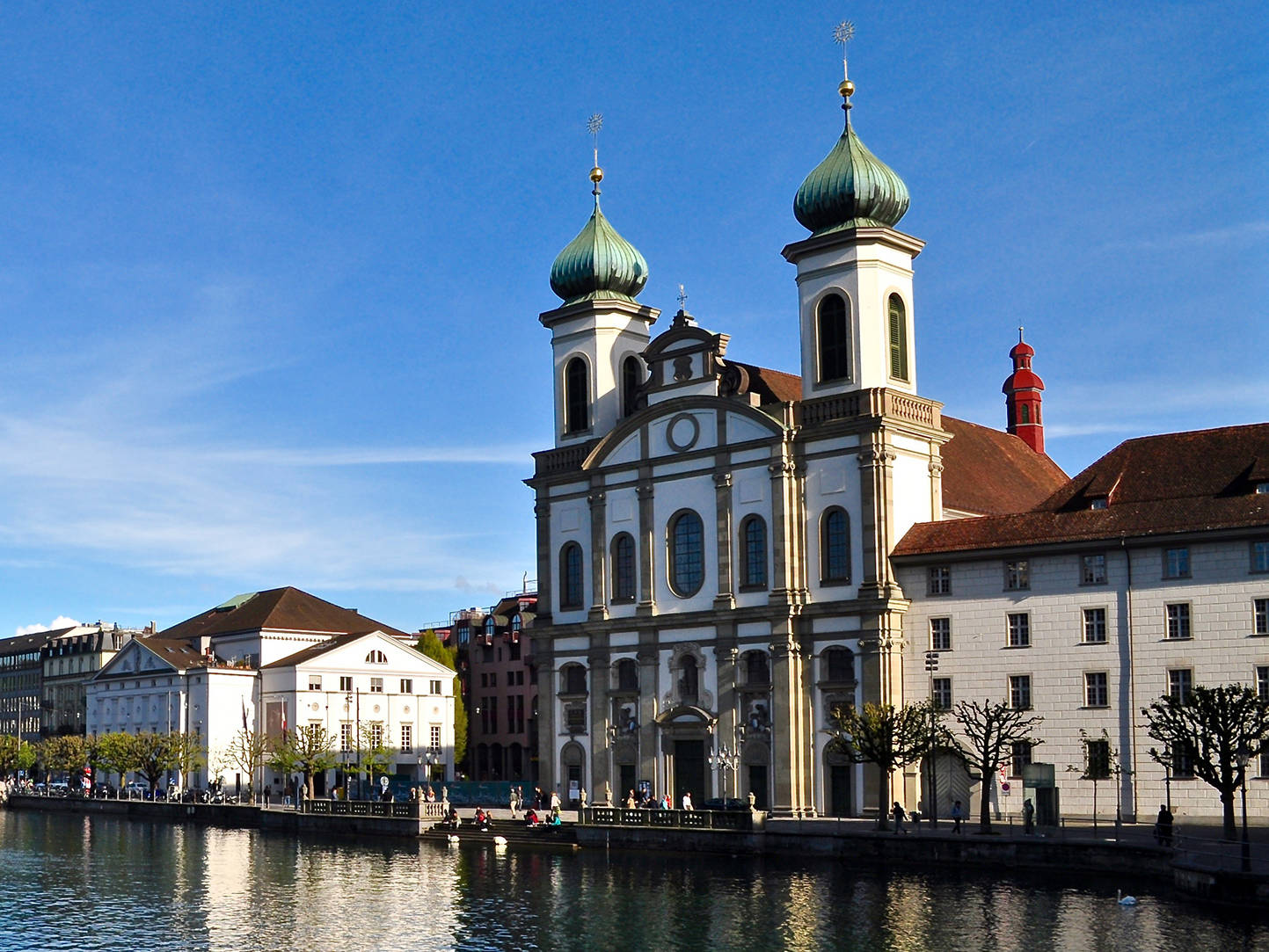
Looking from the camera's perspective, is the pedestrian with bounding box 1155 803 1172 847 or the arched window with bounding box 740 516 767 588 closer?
the pedestrian with bounding box 1155 803 1172 847

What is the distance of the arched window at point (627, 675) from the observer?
77.1 metres

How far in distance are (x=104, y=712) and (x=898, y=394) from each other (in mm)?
78363

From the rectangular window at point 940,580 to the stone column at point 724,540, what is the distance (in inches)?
365

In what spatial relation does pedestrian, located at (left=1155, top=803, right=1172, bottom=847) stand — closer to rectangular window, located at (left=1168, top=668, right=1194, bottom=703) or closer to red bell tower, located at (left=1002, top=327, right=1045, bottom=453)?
rectangular window, located at (left=1168, top=668, right=1194, bottom=703)

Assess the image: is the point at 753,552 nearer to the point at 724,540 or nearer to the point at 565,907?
the point at 724,540

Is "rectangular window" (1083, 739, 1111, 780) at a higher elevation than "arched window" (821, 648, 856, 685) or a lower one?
lower

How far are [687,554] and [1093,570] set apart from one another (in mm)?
19184

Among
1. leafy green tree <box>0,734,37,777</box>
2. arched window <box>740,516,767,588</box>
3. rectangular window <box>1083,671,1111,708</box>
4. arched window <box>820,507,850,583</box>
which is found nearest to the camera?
rectangular window <box>1083,671,1111,708</box>

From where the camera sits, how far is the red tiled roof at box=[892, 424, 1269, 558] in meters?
60.7

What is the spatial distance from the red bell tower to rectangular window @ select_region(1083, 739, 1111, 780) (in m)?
40.5

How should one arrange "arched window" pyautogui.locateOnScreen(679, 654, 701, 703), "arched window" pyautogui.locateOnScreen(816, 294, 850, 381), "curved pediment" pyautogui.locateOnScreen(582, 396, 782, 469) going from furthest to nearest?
"arched window" pyautogui.locateOnScreen(679, 654, 701, 703) → "curved pediment" pyautogui.locateOnScreen(582, 396, 782, 469) → "arched window" pyautogui.locateOnScreen(816, 294, 850, 381)

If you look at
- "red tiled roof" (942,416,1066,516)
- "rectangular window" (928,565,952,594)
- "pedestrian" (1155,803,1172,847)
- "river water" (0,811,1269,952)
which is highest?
"red tiled roof" (942,416,1066,516)

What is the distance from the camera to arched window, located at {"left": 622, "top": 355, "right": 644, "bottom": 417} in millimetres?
82812

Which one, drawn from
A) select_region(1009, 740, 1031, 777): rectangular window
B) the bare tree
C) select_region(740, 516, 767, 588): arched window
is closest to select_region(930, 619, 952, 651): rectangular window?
the bare tree
